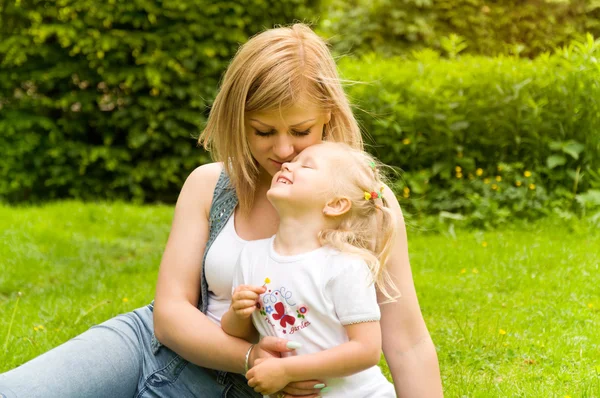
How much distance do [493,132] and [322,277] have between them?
4430 mm

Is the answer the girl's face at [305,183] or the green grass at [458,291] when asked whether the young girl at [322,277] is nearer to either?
the girl's face at [305,183]

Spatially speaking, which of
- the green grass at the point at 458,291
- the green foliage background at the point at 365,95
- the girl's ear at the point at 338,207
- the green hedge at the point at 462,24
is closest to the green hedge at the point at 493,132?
the green foliage background at the point at 365,95

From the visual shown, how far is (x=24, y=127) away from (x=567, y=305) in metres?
5.41

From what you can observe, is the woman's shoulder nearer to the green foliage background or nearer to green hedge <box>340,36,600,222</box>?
the green foliage background

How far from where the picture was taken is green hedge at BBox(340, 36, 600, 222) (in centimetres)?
577

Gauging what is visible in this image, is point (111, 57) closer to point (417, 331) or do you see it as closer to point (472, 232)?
point (472, 232)

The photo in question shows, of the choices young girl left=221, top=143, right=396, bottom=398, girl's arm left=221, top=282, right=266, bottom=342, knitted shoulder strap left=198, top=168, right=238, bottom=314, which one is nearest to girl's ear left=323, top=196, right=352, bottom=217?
young girl left=221, top=143, right=396, bottom=398

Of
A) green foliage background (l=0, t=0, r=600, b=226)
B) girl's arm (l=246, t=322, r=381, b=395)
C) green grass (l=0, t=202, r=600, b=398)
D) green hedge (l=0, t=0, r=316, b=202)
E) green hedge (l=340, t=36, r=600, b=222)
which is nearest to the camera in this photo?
girl's arm (l=246, t=322, r=381, b=395)

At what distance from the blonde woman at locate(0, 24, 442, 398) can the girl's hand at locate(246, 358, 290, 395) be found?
3.0 inches

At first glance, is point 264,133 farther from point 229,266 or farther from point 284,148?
point 229,266

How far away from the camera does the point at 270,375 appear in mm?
1913

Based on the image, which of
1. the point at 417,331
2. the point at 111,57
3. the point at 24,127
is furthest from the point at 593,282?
the point at 24,127

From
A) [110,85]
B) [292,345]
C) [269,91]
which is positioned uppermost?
[269,91]

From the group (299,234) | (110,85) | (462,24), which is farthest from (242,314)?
(462,24)
